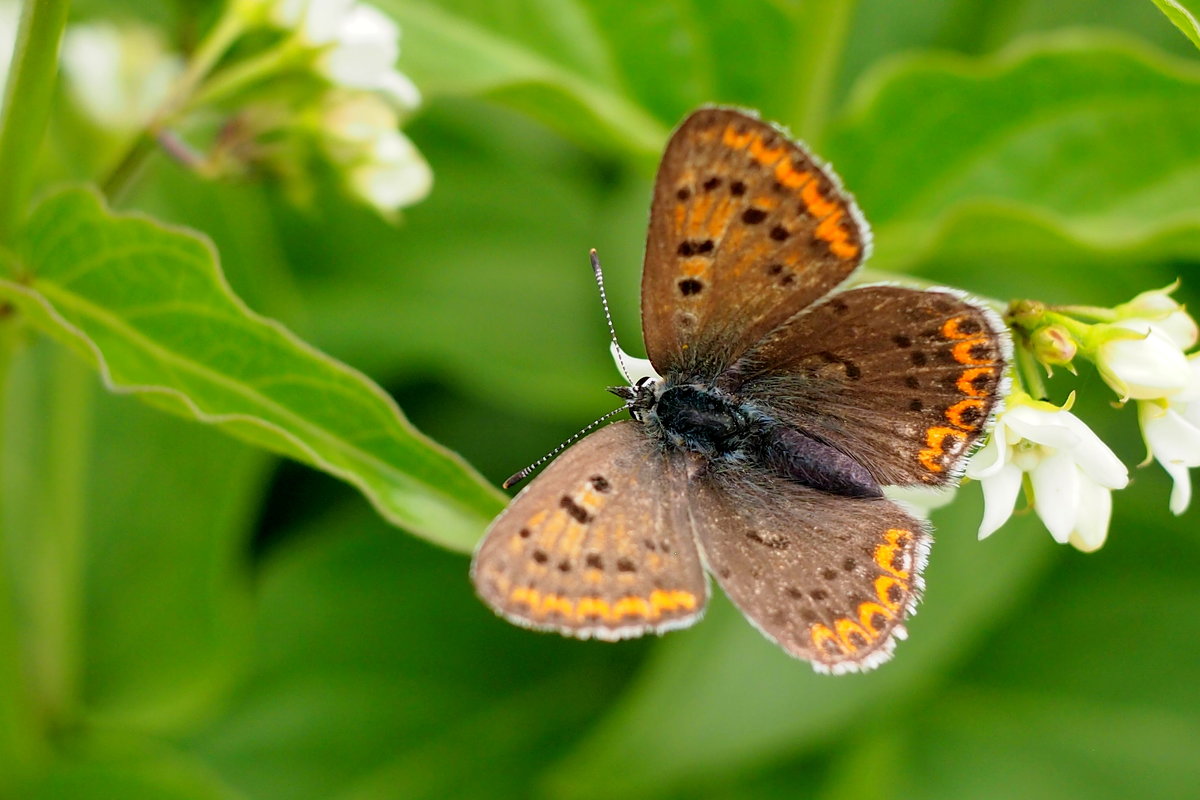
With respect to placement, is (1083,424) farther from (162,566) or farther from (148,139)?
(162,566)

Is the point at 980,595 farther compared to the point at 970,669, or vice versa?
the point at 970,669

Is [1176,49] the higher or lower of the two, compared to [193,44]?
A: higher

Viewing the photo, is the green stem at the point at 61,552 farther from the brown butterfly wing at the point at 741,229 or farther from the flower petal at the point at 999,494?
the flower petal at the point at 999,494

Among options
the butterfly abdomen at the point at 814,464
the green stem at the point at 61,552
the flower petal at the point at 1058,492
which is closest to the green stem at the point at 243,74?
the green stem at the point at 61,552

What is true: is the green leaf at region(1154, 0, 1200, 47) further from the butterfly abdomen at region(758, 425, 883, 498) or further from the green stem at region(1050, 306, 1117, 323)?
the butterfly abdomen at region(758, 425, 883, 498)

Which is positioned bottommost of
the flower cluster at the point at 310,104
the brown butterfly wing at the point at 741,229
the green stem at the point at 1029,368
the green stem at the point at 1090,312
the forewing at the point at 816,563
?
the forewing at the point at 816,563

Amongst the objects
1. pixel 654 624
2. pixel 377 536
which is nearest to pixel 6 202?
pixel 654 624

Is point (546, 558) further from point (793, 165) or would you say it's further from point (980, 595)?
point (980, 595)
